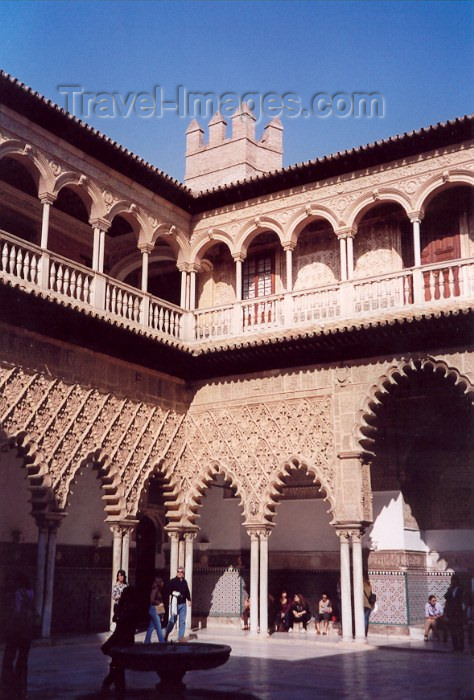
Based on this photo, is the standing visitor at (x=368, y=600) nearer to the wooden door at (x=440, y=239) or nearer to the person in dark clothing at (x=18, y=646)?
the wooden door at (x=440, y=239)

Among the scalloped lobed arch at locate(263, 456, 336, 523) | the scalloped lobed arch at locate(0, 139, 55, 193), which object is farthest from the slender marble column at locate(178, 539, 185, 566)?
the scalloped lobed arch at locate(0, 139, 55, 193)

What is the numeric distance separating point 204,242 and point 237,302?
5.15 feet

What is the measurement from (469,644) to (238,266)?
7.13 meters

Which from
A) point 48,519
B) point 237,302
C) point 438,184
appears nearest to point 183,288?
point 237,302

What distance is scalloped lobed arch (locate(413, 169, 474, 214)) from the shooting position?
1252cm

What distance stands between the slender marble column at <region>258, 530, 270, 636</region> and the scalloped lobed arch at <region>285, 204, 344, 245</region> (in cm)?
496

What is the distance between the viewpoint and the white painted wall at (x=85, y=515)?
46.4ft

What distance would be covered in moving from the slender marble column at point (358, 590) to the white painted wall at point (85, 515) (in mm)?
4747

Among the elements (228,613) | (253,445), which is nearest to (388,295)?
(253,445)

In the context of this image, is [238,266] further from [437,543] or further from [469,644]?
[469,644]

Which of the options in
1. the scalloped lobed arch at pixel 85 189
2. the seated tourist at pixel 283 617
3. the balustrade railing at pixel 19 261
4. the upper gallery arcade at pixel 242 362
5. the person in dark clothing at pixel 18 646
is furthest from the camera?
the seated tourist at pixel 283 617

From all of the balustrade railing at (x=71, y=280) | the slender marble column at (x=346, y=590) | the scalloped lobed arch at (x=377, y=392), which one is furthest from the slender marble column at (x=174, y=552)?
the balustrade railing at (x=71, y=280)

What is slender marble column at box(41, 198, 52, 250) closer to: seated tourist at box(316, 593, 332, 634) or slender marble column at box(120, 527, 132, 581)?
slender marble column at box(120, 527, 132, 581)

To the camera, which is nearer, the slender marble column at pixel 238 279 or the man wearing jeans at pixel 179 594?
the man wearing jeans at pixel 179 594
